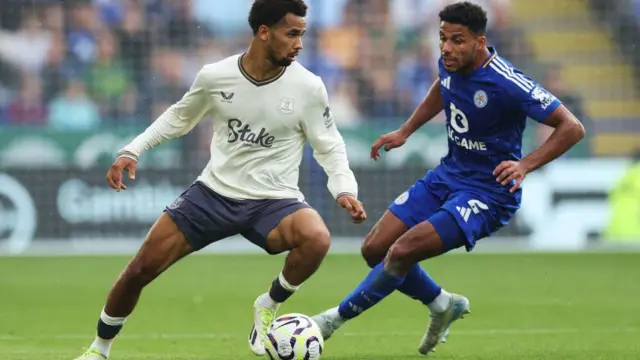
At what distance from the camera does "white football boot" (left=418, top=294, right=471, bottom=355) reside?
7922 millimetres

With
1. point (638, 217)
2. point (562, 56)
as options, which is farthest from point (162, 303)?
point (562, 56)

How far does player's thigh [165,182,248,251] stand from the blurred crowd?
980 cm

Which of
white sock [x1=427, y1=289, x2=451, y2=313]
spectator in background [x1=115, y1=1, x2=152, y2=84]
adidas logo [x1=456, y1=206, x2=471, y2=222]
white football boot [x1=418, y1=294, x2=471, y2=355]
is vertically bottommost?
spectator in background [x1=115, y1=1, x2=152, y2=84]

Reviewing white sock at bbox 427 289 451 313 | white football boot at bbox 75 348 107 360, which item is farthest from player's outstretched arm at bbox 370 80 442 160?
white football boot at bbox 75 348 107 360

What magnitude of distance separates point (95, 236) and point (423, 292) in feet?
30.5

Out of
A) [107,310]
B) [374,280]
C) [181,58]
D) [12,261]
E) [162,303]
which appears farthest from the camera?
[181,58]

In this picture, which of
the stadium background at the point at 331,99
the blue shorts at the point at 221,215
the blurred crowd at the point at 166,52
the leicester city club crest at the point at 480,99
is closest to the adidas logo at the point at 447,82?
the leicester city club crest at the point at 480,99

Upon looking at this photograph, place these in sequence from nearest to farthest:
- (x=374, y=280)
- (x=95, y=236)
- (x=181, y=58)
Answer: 1. (x=374, y=280)
2. (x=95, y=236)
3. (x=181, y=58)

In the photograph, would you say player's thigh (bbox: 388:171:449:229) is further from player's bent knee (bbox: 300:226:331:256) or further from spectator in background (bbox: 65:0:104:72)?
spectator in background (bbox: 65:0:104:72)

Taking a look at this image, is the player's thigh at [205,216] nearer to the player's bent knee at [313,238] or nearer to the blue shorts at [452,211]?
the player's bent knee at [313,238]

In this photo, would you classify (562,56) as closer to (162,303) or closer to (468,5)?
(162,303)

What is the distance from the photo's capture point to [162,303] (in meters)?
11.3

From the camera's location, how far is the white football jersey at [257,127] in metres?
7.33

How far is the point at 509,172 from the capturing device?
7152 millimetres
